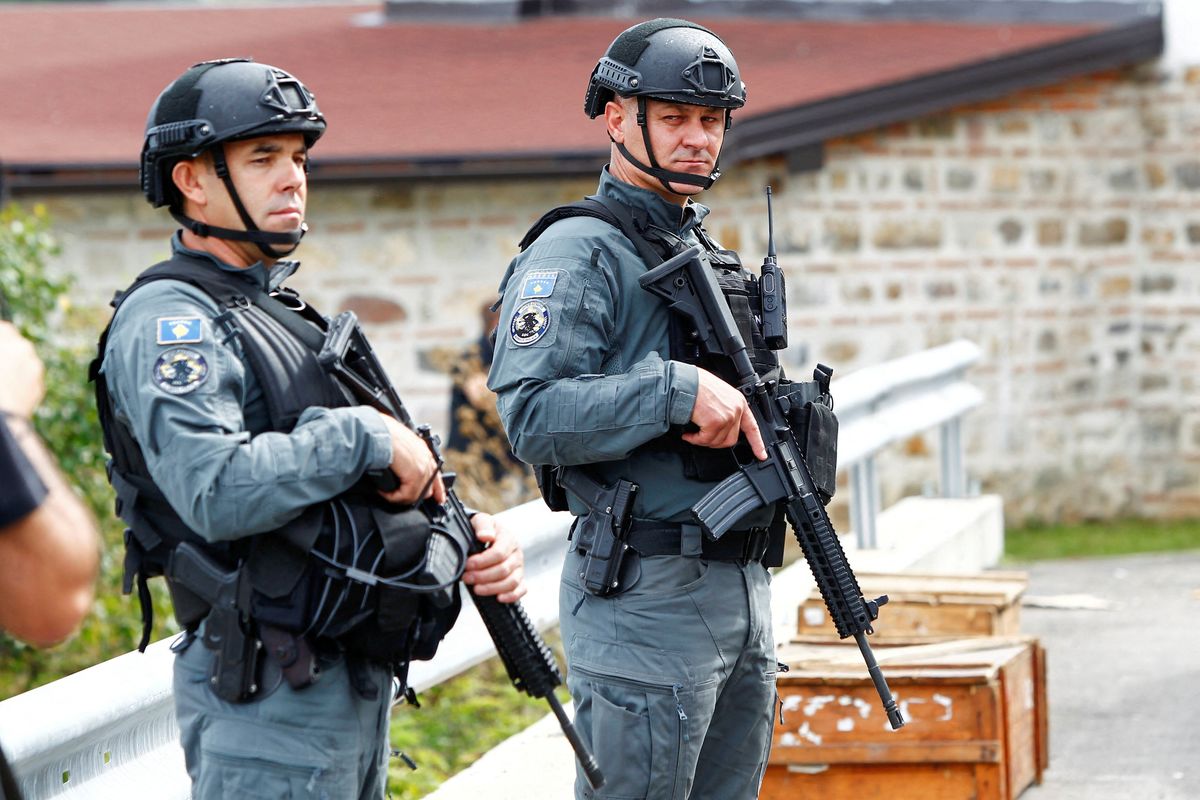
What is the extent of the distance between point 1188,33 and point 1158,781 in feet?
25.5

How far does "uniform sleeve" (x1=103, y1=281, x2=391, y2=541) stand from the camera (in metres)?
2.85

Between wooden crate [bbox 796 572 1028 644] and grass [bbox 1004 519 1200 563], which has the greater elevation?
wooden crate [bbox 796 572 1028 644]

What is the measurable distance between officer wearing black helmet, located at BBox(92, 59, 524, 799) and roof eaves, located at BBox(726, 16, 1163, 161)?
749 centimetres

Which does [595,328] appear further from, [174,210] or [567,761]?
[567,761]

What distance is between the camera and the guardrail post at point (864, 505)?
7242 millimetres

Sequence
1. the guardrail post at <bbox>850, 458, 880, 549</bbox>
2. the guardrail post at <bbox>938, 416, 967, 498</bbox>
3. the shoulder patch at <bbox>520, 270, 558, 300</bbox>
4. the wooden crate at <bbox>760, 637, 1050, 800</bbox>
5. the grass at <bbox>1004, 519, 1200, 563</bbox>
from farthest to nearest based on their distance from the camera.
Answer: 1. the grass at <bbox>1004, 519, 1200, 563</bbox>
2. the guardrail post at <bbox>938, 416, 967, 498</bbox>
3. the guardrail post at <bbox>850, 458, 880, 549</bbox>
4. the wooden crate at <bbox>760, 637, 1050, 800</bbox>
5. the shoulder patch at <bbox>520, 270, 558, 300</bbox>

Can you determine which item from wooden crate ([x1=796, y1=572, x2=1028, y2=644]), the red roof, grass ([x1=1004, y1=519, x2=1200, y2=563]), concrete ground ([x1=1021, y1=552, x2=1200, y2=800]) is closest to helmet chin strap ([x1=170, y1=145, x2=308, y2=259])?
wooden crate ([x1=796, y1=572, x2=1028, y2=644])

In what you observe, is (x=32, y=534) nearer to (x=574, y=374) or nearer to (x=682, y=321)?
(x=574, y=374)

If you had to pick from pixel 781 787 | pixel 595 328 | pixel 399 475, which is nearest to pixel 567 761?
pixel 781 787

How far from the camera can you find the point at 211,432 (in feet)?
9.43

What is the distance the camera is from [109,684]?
130 inches

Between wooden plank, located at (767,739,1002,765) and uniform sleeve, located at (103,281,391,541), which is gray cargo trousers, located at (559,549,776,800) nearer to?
Result: uniform sleeve, located at (103,281,391,541)

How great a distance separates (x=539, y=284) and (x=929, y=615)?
106 inches

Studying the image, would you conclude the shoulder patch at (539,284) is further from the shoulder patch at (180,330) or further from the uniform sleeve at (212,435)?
the shoulder patch at (180,330)
